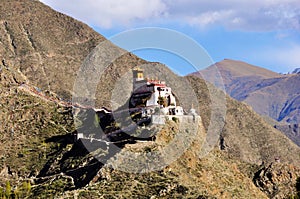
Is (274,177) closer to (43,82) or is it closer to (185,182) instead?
(185,182)

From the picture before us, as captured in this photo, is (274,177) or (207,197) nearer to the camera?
(207,197)

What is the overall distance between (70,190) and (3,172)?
20.3 m

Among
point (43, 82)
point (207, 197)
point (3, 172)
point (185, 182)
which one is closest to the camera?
point (207, 197)

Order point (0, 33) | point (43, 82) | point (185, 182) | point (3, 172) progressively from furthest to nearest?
point (0, 33)
point (43, 82)
point (3, 172)
point (185, 182)

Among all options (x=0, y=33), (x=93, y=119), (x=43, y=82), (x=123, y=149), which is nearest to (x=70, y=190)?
(x=123, y=149)

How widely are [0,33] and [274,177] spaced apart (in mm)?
113435

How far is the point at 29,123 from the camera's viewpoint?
341 ft

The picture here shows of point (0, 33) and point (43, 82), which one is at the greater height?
point (0, 33)

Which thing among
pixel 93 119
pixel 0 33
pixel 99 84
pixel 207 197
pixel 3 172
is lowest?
pixel 207 197

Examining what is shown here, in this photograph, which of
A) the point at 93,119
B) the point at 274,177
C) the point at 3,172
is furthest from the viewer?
the point at 274,177

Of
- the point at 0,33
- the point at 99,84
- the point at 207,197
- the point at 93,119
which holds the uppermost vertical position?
the point at 0,33

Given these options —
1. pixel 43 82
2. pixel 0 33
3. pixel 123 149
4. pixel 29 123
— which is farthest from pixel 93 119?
pixel 0 33

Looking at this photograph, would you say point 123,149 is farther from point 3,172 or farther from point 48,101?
point 48,101

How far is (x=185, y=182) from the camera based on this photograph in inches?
2980
